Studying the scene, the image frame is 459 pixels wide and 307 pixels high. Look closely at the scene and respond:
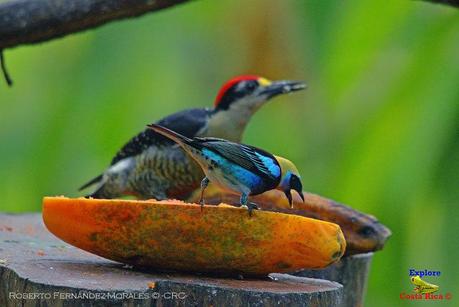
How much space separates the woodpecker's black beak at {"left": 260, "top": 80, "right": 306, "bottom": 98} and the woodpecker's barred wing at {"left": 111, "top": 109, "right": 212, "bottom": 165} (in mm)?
310

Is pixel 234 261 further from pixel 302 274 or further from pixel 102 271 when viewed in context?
pixel 302 274

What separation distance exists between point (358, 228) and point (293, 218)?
1026mm

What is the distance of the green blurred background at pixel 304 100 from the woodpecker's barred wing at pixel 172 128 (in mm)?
2966

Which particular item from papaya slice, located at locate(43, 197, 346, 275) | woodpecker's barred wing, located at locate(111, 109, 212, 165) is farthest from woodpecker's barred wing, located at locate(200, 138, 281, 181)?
woodpecker's barred wing, located at locate(111, 109, 212, 165)

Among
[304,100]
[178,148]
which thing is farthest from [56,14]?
[304,100]

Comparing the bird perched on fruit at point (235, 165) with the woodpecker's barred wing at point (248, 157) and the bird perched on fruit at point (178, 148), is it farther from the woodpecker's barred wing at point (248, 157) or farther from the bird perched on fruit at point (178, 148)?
the bird perched on fruit at point (178, 148)

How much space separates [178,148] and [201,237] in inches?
81.1

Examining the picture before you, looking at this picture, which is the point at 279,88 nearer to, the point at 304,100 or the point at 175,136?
the point at 175,136

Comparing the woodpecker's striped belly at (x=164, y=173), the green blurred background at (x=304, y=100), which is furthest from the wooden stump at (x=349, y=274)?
the green blurred background at (x=304, y=100)

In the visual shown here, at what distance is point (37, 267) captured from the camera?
2.48 m

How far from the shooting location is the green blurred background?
7445 millimetres

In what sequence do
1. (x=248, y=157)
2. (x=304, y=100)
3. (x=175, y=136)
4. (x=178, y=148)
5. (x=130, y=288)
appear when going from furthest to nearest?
1. (x=304, y=100)
2. (x=178, y=148)
3. (x=248, y=157)
4. (x=175, y=136)
5. (x=130, y=288)

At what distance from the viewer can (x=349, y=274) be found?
358 centimetres

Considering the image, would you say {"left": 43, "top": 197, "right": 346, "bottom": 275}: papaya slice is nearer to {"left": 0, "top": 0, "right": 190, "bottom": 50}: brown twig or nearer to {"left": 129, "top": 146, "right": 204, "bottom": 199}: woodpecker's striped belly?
{"left": 0, "top": 0, "right": 190, "bottom": 50}: brown twig
